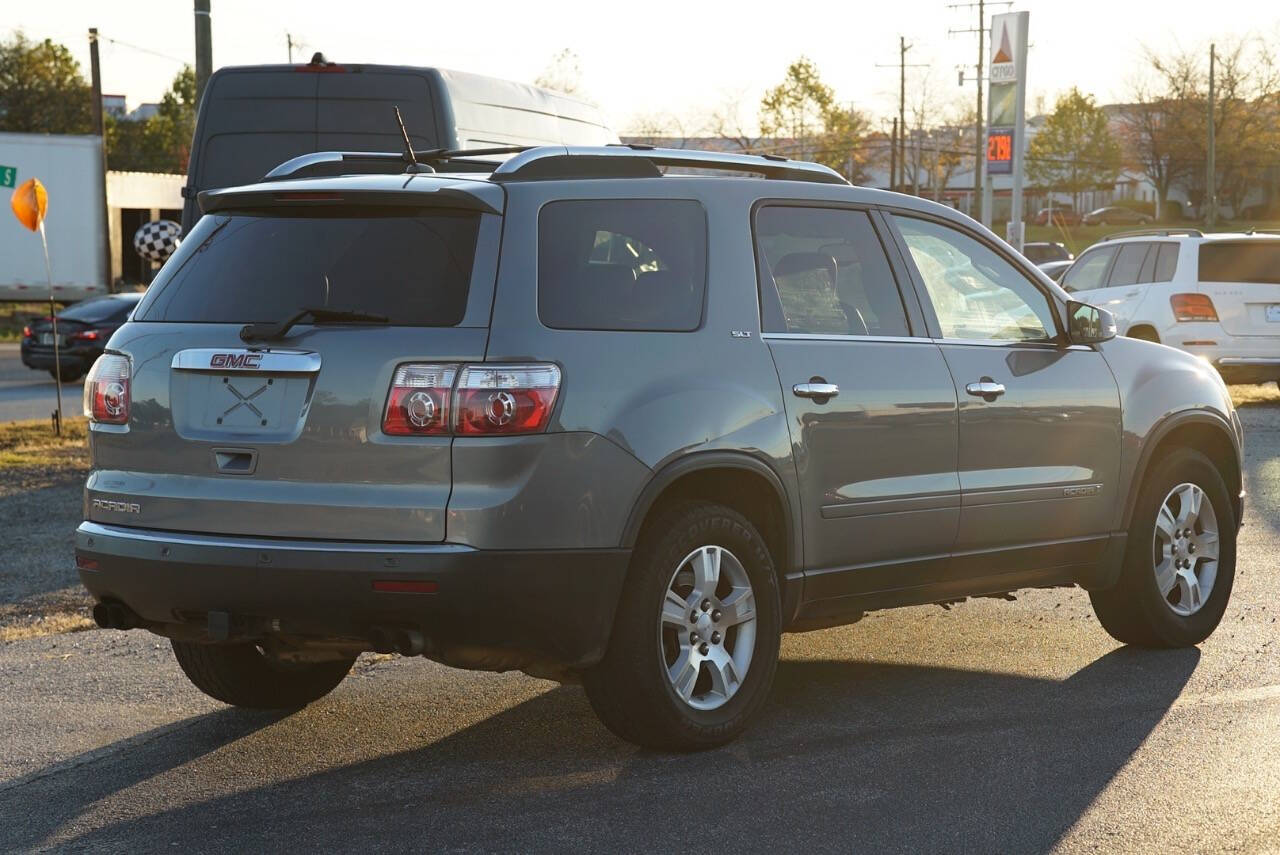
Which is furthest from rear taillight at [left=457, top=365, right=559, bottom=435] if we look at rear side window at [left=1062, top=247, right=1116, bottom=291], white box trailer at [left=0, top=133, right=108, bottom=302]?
white box trailer at [left=0, top=133, right=108, bottom=302]

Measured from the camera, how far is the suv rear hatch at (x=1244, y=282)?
18.5 m

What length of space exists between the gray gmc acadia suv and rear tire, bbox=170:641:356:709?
0.04ft

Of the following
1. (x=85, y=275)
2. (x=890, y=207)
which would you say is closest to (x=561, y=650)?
(x=890, y=207)

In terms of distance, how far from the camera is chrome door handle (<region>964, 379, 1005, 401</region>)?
658 cm

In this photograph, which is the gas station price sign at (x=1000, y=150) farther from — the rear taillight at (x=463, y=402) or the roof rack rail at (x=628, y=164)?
the rear taillight at (x=463, y=402)

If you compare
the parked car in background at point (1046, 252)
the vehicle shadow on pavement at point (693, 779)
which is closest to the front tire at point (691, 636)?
the vehicle shadow on pavement at point (693, 779)

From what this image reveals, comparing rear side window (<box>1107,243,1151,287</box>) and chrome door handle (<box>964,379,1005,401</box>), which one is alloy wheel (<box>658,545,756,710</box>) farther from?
rear side window (<box>1107,243,1151,287</box>)

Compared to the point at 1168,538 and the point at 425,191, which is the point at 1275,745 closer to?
the point at 1168,538

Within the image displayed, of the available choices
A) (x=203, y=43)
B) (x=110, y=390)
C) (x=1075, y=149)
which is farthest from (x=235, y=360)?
(x=1075, y=149)

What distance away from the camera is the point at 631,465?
5363 millimetres

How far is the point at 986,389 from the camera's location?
6633 mm

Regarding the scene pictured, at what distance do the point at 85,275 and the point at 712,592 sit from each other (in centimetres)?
3494

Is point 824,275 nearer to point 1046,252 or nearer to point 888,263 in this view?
point 888,263

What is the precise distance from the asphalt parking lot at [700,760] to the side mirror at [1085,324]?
1.30 meters
